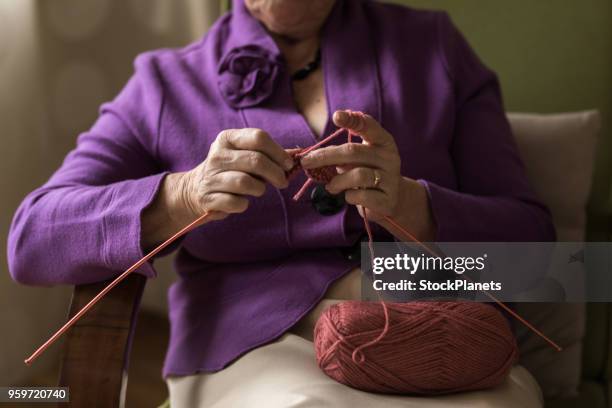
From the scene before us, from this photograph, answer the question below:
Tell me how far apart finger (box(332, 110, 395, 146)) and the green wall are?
69cm

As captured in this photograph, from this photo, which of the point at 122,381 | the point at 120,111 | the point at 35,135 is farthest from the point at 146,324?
the point at 122,381

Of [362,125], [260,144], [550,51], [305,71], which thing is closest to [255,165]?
[260,144]

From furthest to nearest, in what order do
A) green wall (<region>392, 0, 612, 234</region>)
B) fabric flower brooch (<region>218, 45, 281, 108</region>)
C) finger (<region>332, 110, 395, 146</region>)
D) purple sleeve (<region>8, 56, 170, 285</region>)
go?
green wall (<region>392, 0, 612, 234</region>) → fabric flower brooch (<region>218, 45, 281, 108</region>) → purple sleeve (<region>8, 56, 170, 285</region>) → finger (<region>332, 110, 395, 146</region>)

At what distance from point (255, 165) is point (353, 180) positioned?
12 cm

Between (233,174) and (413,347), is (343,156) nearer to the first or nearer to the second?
(233,174)

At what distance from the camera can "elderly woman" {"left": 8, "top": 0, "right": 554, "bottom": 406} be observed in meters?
1.08

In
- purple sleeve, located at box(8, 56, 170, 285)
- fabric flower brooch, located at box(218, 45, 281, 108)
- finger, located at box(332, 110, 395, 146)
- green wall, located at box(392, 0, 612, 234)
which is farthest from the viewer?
green wall, located at box(392, 0, 612, 234)

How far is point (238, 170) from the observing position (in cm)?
95

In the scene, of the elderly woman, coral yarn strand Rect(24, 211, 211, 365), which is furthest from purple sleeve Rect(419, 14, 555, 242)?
coral yarn strand Rect(24, 211, 211, 365)

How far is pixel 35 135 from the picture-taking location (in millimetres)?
1693

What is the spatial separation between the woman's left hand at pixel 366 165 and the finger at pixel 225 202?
10 centimetres

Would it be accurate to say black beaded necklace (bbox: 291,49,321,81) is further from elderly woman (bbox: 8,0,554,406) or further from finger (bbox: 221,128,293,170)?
finger (bbox: 221,128,293,170)

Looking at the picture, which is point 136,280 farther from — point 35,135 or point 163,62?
point 35,135

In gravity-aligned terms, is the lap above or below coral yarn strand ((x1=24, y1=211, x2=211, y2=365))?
below
